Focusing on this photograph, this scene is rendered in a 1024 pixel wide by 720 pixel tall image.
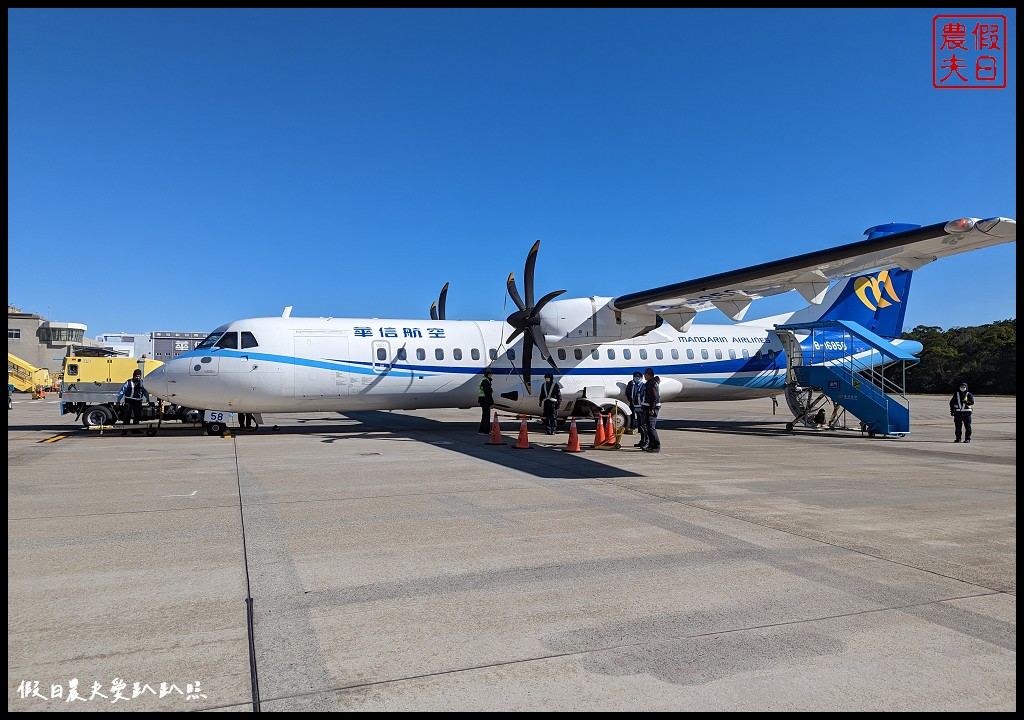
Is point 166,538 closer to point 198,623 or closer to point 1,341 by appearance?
point 198,623

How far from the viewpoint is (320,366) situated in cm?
1633

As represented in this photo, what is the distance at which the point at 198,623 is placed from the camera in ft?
14.0

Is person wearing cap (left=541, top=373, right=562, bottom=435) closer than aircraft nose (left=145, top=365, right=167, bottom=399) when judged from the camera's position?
No

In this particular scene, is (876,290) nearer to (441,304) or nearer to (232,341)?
(441,304)

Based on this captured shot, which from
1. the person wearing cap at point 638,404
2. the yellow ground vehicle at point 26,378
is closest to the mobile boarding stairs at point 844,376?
the person wearing cap at point 638,404

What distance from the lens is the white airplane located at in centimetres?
1533

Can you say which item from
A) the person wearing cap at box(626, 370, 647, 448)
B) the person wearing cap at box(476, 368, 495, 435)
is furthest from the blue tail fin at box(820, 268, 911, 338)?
the person wearing cap at box(476, 368, 495, 435)

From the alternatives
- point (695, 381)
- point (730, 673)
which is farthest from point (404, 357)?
point (730, 673)

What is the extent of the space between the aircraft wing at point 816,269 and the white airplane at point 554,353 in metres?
0.04

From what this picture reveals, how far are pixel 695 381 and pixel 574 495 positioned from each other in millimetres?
12557

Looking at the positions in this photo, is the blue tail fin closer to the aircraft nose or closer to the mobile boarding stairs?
the mobile boarding stairs

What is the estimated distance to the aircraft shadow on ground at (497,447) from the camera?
429 inches

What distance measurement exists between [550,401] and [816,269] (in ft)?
23.9

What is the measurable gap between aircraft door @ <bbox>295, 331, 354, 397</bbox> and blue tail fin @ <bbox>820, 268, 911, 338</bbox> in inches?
628
